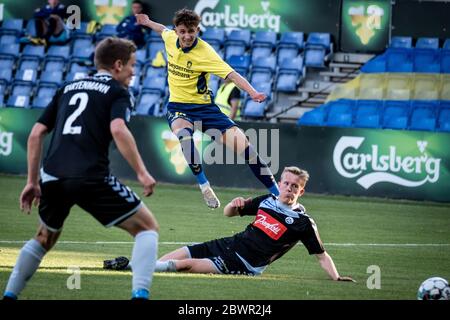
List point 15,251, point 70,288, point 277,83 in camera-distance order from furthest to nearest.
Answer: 1. point 277,83
2. point 15,251
3. point 70,288

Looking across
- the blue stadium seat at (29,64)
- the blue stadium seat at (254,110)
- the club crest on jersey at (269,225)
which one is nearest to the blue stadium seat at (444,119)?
the blue stadium seat at (254,110)

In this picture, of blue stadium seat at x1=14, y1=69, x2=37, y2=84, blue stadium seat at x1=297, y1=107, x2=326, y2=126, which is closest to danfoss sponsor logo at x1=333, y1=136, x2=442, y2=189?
blue stadium seat at x1=297, y1=107, x2=326, y2=126

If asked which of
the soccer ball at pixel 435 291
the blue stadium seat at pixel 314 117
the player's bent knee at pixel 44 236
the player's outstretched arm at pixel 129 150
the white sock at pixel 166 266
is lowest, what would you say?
the blue stadium seat at pixel 314 117

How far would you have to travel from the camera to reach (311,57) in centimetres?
2467

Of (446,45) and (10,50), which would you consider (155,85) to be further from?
(446,45)

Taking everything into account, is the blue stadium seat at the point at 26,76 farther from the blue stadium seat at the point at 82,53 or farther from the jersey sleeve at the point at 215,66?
the jersey sleeve at the point at 215,66

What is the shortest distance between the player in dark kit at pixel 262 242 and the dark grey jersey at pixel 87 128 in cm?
269

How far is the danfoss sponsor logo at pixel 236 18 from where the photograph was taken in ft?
86.3

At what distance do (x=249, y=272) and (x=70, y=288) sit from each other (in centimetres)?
202

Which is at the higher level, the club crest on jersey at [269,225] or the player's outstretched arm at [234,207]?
the player's outstretched arm at [234,207]

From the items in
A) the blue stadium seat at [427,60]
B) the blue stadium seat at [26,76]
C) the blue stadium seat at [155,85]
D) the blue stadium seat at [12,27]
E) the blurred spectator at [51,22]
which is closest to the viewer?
the blue stadium seat at [427,60]
